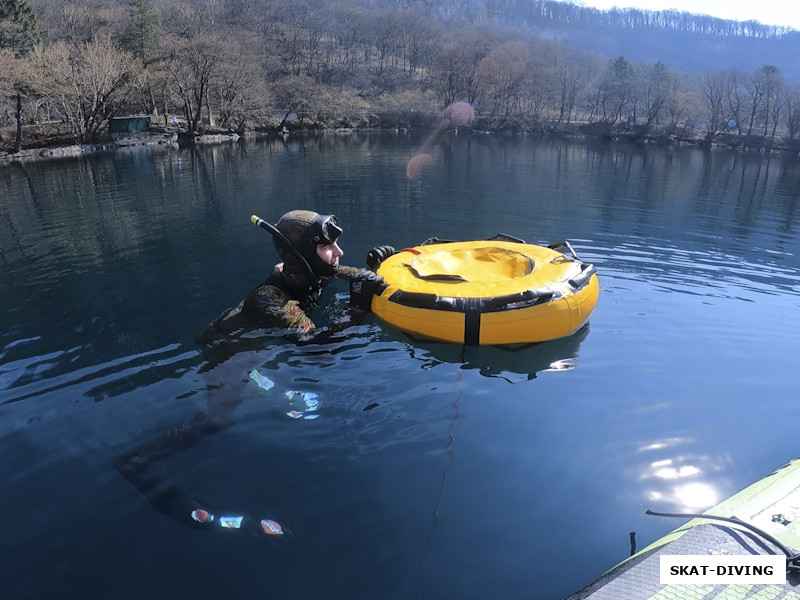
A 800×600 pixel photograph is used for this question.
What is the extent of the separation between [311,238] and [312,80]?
69.2m

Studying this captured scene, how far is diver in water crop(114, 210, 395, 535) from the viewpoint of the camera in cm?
454

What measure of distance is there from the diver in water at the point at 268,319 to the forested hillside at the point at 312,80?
116 feet

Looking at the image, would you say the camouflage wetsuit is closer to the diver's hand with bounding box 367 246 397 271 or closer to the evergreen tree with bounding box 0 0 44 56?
the diver's hand with bounding box 367 246 397 271

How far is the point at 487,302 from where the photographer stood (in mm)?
5719

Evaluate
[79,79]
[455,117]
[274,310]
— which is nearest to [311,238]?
[274,310]

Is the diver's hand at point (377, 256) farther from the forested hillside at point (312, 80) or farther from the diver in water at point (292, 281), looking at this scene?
the forested hillside at point (312, 80)

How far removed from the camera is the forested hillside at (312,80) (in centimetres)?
3969

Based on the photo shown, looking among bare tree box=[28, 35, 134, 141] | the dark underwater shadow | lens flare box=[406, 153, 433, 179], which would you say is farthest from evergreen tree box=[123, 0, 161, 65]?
the dark underwater shadow

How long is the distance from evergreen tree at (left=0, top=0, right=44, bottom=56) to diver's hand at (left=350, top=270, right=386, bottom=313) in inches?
1862

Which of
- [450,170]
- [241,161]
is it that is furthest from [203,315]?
[241,161]

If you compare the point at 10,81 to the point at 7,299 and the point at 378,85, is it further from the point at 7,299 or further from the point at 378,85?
the point at 378,85

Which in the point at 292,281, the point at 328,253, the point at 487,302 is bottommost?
the point at 487,302

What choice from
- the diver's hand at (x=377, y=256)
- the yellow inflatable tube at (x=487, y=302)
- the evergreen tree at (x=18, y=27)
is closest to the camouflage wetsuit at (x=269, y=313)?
the yellow inflatable tube at (x=487, y=302)

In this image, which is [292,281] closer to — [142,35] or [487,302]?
[487,302]
